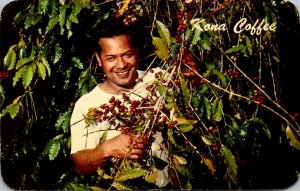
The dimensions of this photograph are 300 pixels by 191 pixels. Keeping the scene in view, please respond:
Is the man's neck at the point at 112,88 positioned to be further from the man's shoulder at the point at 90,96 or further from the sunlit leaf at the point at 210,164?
the sunlit leaf at the point at 210,164

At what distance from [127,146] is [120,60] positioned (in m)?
0.28

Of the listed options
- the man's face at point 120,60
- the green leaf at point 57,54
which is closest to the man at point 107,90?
the man's face at point 120,60

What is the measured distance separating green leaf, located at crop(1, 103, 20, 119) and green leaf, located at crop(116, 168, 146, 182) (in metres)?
0.37

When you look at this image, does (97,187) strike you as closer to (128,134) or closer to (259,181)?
(128,134)

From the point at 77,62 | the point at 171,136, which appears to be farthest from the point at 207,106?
the point at 77,62

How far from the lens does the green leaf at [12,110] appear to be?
1.30 meters

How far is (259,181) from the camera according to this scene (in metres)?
1.35

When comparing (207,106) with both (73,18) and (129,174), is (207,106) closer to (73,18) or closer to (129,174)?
(129,174)

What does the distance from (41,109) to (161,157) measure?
0.39m

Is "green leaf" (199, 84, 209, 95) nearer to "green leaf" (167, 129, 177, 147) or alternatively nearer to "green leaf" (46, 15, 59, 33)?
"green leaf" (167, 129, 177, 147)

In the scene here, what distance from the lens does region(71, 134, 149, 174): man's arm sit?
1140mm

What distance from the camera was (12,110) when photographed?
51.5 inches

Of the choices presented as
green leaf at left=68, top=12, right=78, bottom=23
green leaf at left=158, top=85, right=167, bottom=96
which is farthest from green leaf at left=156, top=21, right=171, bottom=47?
green leaf at left=68, top=12, right=78, bottom=23

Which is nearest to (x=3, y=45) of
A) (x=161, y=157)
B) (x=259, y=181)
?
(x=161, y=157)
